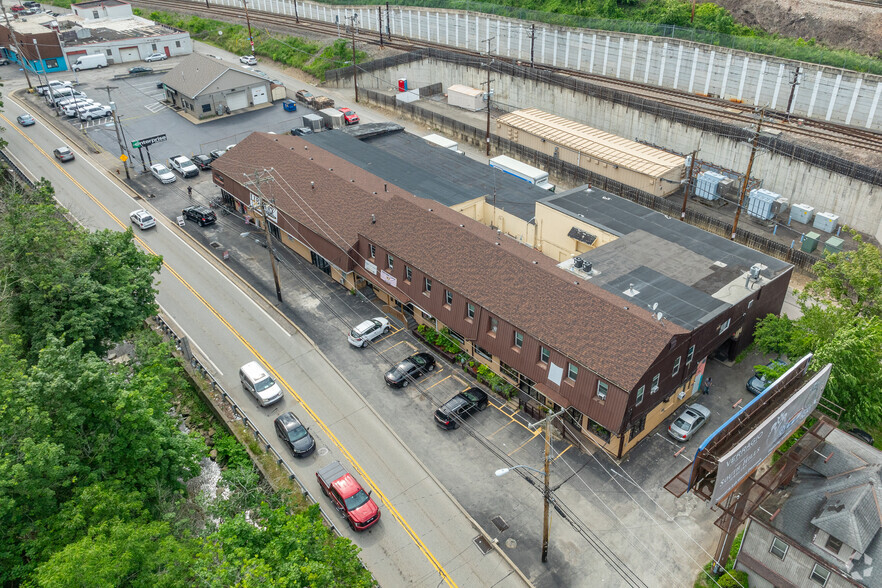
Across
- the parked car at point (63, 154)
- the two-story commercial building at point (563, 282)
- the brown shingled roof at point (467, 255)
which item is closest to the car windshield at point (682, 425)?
the two-story commercial building at point (563, 282)

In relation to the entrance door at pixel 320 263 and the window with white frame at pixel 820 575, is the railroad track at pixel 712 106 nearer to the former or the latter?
the entrance door at pixel 320 263

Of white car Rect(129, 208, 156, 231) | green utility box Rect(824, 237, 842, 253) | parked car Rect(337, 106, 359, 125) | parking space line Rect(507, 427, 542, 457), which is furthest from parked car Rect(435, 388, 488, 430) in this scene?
parked car Rect(337, 106, 359, 125)


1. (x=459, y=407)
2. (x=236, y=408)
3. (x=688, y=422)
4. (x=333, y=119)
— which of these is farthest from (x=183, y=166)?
(x=688, y=422)

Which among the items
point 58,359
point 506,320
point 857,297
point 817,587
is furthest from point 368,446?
point 857,297

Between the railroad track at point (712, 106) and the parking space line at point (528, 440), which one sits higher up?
the railroad track at point (712, 106)

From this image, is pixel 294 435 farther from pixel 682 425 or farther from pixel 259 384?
pixel 682 425

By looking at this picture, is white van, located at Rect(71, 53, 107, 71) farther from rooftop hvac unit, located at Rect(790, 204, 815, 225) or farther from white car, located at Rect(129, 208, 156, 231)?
rooftop hvac unit, located at Rect(790, 204, 815, 225)
